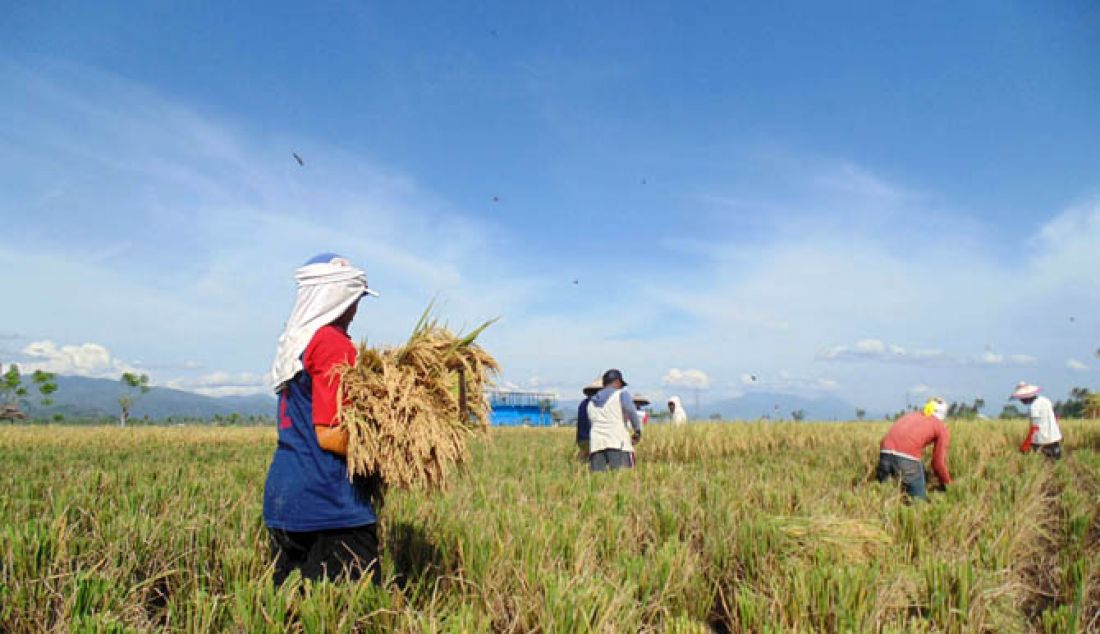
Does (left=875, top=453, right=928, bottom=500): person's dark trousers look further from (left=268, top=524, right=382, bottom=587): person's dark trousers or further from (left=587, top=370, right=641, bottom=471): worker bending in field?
(left=268, top=524, right=382, bottom=587): person's dark trousers

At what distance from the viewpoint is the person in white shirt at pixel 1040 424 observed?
11.3 m

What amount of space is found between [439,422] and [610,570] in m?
1.37

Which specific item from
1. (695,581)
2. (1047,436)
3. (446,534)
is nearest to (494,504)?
(446,534)

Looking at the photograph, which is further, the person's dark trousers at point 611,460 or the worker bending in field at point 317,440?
the person's dark trousers at point 611,460

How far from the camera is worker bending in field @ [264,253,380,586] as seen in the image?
2.62 meters

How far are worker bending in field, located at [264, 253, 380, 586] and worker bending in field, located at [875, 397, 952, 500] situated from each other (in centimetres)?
593

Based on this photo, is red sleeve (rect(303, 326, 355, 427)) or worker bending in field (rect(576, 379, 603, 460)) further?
worker bending in field (rect(576, 379, 603, 460))

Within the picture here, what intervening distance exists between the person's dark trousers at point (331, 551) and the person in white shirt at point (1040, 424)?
12.1 meters

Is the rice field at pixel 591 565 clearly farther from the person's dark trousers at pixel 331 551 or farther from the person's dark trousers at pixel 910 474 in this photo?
the person's dark trousers at pixel 910 474

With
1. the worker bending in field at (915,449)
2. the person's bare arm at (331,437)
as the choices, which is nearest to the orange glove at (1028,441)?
the worker bending in field at (915,449)

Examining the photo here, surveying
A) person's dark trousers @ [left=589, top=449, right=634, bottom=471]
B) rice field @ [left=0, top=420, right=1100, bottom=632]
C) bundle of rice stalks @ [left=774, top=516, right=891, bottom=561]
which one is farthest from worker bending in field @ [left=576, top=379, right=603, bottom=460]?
bundle of rice stalks @ [left=774, top=516, right=891, bottom=561]

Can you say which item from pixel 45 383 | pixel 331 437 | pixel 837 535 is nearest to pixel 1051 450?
pixel 837 535

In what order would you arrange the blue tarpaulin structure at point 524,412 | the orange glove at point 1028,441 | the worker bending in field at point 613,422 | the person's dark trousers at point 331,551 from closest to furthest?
the person's dark trousers at point 331,551 → the worker bending in field at point 613,422 → the orange glove at point 1028,441 → the blue tarpaulin structure at point 524,412

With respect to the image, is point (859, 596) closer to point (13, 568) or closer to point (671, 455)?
point (13, 568)
